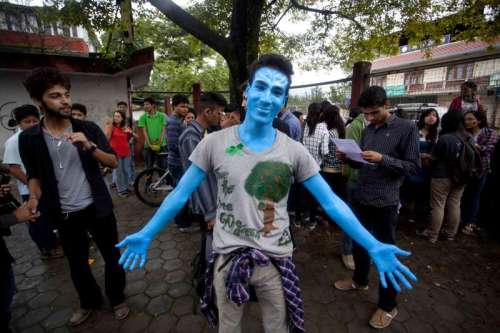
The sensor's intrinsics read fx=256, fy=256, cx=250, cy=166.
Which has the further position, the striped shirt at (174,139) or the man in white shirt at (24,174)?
the striped shirt at (174,139)

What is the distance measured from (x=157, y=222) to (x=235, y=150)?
1.84 feet

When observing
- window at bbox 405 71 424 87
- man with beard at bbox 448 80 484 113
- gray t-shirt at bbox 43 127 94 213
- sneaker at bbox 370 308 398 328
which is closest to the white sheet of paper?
sneaker at bbox 370 308 398 328

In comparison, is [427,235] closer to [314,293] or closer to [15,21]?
[314,293]

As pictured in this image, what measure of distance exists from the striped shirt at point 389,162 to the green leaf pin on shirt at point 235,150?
4.66 ft

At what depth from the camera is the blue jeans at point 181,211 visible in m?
3.79

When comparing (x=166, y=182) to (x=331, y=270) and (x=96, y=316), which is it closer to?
(x=96, y=316)

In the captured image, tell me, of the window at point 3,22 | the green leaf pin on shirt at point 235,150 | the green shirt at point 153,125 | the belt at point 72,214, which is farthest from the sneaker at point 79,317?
the window at point 3,22

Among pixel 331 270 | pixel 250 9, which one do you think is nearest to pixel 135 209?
pixel 331 270

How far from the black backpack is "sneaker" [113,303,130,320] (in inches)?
172

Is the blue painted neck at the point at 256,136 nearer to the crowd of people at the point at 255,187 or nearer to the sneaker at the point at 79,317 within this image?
the crowd of people at the point at 255,187

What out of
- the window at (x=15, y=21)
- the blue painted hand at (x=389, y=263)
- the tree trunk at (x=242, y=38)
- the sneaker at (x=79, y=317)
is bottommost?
the sneaker at (x=79, y=317)

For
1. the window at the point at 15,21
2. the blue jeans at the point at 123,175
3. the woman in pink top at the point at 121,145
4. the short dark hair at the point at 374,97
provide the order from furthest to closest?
the window at the point at 15,21
the blue jeans at the point at 123,175
the woman in pink top at the point at 121,145
the short dark hair at the point at 374,97

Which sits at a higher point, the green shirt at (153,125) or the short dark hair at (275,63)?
the short dark hair at (275,63)

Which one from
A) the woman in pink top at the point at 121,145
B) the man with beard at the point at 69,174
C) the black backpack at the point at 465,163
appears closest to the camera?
the man with beard at the point at 69,174
